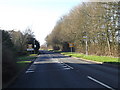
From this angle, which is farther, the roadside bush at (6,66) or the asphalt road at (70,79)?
the roadside bush at (6,66)

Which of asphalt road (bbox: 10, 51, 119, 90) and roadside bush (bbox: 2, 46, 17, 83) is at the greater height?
roadside bush (bbox: 2, 46, 17, 83)

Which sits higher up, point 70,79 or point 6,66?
point 6,66

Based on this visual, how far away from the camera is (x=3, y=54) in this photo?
33.4ft

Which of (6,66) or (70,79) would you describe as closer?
(6,66)

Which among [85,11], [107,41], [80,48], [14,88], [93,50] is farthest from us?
[80,48]

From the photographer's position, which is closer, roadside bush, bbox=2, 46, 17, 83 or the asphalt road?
the asphalt road

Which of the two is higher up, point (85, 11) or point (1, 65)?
point (85, 11)

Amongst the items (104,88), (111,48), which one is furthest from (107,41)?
(104,88)

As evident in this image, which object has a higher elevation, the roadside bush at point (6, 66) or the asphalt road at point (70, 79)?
the roadside bush at point (6, 66)

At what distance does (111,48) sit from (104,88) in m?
23.7

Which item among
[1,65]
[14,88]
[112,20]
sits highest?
[112,20]

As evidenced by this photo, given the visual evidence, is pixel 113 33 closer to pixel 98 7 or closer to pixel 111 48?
pixel 111 48

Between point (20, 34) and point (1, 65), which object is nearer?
point (1, 65)

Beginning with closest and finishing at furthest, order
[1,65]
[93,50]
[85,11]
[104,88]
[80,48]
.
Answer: [104,88] < [1,65] < [85,11] < [93,50] < [80,48]
